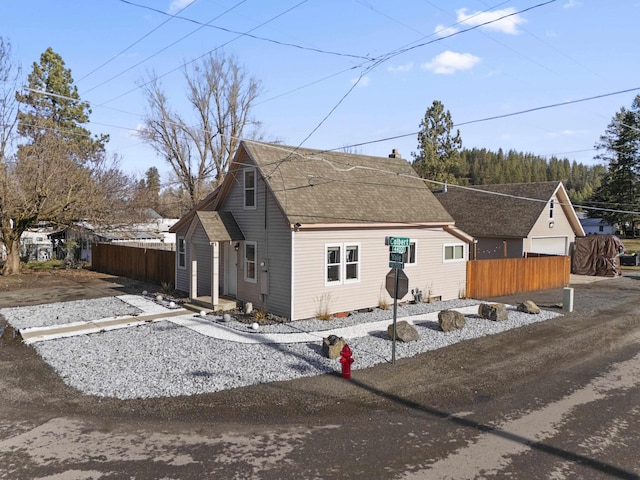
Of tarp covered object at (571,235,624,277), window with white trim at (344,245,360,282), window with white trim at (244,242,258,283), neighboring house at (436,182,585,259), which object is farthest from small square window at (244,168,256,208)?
tarp covered object at (571,235,624,277)

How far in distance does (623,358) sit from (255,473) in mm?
10250

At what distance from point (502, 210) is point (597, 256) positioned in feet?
23.1

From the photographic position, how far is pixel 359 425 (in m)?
7.44

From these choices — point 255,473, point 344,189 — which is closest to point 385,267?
point 344,189

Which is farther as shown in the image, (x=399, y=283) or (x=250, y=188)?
(x=250, y=188)

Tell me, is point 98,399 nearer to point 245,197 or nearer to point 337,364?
point 337,364

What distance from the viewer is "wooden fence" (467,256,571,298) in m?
20.9

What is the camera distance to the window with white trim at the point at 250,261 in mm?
16500

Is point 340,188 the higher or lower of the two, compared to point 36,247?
higher

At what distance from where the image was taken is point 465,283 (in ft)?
67.7

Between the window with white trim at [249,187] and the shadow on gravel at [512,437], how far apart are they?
920cm

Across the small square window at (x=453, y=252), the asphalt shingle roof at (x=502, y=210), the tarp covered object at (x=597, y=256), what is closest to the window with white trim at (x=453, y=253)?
the small square window at (x=453, y=252)

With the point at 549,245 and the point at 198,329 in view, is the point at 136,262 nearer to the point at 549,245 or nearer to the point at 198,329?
the point at 198,329

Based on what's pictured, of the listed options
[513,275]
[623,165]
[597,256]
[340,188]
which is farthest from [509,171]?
[340,188]
